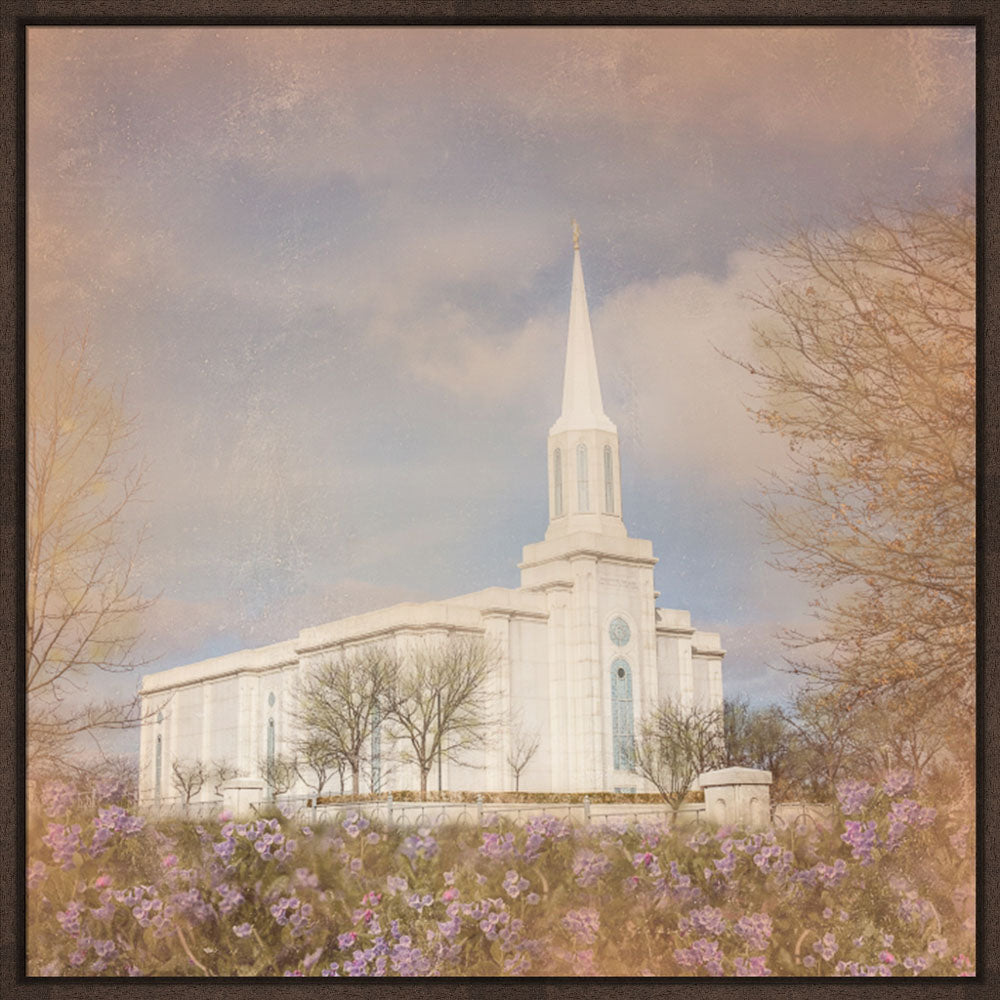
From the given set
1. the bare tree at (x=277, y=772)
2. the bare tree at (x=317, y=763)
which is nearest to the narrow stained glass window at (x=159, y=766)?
the bare tree at (x=277, y=772)

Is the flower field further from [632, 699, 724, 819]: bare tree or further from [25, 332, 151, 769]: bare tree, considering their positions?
[25, 332, 151, 769]: bare tree

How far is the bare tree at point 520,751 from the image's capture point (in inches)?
154

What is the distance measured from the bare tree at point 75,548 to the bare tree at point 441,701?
80cm

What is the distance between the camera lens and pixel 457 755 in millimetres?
3883

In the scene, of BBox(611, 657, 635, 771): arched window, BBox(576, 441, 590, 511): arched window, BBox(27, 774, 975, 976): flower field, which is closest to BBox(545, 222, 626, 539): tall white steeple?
BBox(576, 441, 590, 511): arched window

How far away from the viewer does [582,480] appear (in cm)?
393

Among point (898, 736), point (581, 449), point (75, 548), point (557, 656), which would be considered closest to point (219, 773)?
point (75, 548)

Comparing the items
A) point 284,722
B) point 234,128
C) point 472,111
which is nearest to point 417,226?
point 472,111

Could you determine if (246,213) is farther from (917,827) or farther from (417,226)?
(917,827)

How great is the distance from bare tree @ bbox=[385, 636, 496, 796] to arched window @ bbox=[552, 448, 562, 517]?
18.8 inches

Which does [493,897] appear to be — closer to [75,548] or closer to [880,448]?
[75,548]

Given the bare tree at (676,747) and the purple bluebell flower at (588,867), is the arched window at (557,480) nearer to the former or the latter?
the bare tree at (676,747)

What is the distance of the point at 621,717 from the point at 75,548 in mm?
1752

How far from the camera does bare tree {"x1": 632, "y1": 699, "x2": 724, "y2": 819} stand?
12.7 feet
